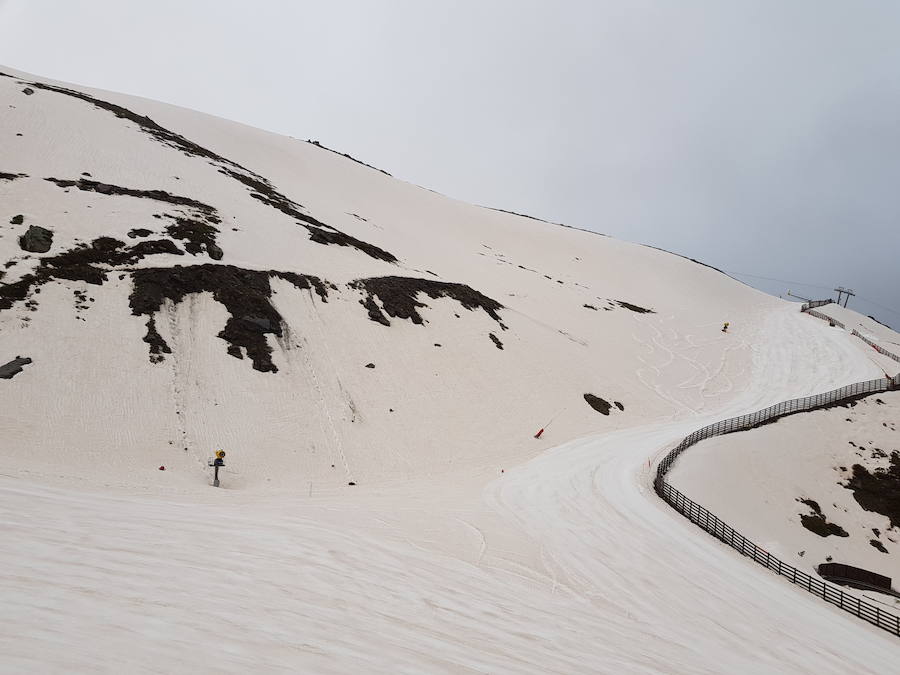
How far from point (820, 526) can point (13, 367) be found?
3601cm

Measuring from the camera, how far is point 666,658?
7.73m

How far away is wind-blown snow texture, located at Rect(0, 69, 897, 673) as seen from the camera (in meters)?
5.68

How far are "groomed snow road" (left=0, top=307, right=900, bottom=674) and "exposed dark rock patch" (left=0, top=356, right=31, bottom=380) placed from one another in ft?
29.8

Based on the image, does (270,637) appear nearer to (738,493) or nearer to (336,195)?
(738,493)

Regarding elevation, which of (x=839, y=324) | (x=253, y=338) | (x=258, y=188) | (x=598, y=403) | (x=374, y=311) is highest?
(x=839, y=324)

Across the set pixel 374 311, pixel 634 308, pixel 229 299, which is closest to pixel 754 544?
pixel 374 311

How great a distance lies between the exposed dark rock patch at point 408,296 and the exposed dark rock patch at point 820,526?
2206 centimetres

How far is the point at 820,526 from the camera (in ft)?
77.6

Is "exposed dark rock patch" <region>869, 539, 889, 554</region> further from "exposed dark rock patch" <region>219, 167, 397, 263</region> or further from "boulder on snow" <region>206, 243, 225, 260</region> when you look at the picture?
"boulder on snow" <region>206, 243, 225, 260</region>

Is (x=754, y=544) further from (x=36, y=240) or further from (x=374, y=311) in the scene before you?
(x=36, y=240)

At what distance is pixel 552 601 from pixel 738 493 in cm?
1922

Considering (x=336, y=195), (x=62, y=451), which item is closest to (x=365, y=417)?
(x=62, y=451)

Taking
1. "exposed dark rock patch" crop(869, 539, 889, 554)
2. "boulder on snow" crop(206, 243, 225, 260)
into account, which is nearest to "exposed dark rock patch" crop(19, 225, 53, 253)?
"boulder on snow" crop(206, 243, 225, 260)

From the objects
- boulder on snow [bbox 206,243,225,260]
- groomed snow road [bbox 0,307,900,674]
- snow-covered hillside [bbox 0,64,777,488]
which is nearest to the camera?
groomed snow road [bbox 0,307,900,674]
